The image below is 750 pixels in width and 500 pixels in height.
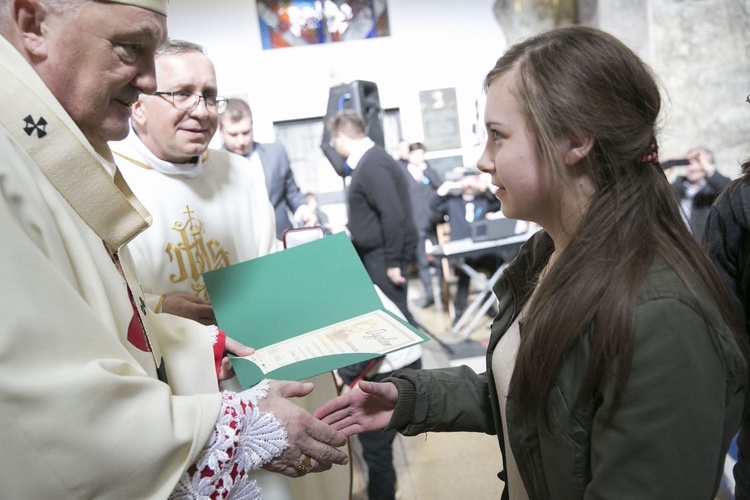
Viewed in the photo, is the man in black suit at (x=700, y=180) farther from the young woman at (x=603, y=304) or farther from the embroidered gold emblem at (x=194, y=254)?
the young woman at (x=603, y=304)

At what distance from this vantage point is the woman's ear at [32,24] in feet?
3.72

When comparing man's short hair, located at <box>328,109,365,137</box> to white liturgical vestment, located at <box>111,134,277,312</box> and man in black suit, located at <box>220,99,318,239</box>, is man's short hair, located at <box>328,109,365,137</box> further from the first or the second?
→ white liturgical vestment, located at <box>111,134,277,312</box>

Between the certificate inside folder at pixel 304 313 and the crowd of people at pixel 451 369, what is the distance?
0.08 metres

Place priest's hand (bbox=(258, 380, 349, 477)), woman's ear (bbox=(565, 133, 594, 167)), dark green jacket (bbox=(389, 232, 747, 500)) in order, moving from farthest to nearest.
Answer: priest's hand (bbox=(258, 380, 349, 477)) < woman's ear (bbox=(565, 133, 594, 167)) < dark green jacket (bbox=(389, 232, 747, 500))

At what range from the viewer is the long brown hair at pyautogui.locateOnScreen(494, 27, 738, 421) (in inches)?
41.0

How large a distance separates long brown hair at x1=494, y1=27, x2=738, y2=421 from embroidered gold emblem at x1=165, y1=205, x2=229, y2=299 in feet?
4.34

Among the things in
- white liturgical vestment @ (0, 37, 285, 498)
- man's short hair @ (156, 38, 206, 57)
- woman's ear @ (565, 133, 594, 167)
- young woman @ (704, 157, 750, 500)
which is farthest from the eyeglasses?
young woman @ (704, 157, 750, 500)

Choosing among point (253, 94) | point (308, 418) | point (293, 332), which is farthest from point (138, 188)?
point (253, 94)

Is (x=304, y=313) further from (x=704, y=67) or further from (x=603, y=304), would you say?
(x=704, y=67)

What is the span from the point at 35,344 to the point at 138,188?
1234 millimetres

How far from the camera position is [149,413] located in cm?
110

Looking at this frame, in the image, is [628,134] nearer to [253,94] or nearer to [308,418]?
[308,418]

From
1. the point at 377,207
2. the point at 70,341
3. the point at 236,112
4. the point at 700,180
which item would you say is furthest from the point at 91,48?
the point at 700,180

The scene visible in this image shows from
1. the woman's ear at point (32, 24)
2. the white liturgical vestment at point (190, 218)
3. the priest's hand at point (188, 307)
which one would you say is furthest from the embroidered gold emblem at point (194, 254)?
the woman's ear at point (32, 24)
